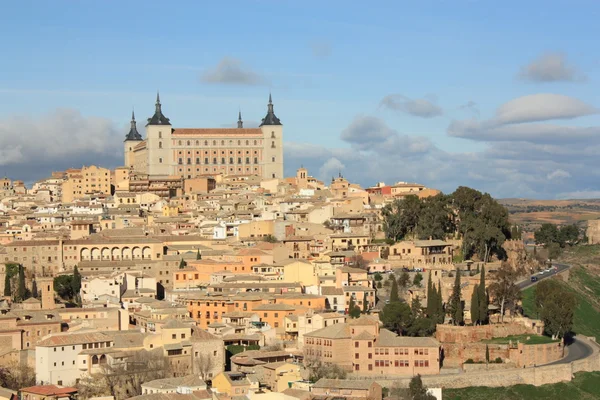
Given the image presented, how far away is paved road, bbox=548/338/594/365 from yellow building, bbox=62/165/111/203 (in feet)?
161

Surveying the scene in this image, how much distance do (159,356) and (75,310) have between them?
8165mm

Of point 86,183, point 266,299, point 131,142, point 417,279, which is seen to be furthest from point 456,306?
point 131,142

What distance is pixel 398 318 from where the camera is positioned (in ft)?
166

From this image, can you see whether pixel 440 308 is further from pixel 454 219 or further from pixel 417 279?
pixel 454 219

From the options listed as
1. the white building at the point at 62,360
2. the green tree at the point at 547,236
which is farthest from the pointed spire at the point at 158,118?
the white building at the point at 62,360

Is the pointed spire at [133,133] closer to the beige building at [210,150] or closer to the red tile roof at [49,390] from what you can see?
the beige building at [210,150]

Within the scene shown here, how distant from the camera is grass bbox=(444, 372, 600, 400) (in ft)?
156

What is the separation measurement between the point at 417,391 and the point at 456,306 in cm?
911

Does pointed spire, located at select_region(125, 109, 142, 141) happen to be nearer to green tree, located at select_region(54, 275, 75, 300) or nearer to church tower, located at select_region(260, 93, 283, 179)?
church tower, located at select_region(260, 93, 283, 179)

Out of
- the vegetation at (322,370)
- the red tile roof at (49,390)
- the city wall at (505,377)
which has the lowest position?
the city wall at (505,377)

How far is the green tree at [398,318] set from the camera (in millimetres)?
50531

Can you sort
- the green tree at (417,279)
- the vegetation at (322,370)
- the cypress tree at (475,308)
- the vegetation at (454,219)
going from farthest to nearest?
the vegetation at (454,219)
the green tree at (417,279)
the cypress tree at (475,308)
the vegetation at (322,370)

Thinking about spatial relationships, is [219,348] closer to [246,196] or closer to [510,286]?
A: [510,286]

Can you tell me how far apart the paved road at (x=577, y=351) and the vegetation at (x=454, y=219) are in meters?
9.52
